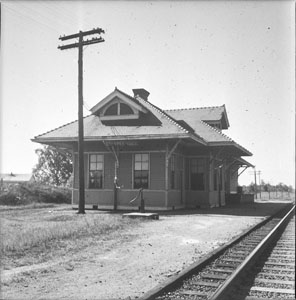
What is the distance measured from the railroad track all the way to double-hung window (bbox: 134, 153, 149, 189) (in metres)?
11.5

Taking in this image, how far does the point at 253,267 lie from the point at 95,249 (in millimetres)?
3416

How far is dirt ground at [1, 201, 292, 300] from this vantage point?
536cm

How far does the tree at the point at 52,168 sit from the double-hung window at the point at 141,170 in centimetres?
5991

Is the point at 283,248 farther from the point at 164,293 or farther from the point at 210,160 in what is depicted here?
the point at 210,160

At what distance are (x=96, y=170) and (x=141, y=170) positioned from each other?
8.53 feet

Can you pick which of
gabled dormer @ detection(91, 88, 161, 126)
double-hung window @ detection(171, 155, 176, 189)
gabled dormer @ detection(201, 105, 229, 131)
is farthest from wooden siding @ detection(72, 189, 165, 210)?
gabled dormer @ detection(201, 105, 229, 131)

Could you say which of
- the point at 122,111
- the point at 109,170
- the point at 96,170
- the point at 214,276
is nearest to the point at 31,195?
the point at 96,170

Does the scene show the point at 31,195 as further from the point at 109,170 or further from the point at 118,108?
the point at 118,108

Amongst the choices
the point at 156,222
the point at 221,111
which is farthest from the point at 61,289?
the point at 221,111

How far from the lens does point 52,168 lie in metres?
80.3

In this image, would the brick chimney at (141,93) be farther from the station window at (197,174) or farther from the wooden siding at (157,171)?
the wooden siding at (157,171)

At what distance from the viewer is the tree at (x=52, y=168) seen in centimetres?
7931

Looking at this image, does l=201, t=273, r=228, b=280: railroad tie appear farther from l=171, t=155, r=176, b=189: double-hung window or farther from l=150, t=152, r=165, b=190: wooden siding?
l=171, t=155, r=176, b=189: double-hung window

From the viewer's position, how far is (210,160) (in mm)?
22875
